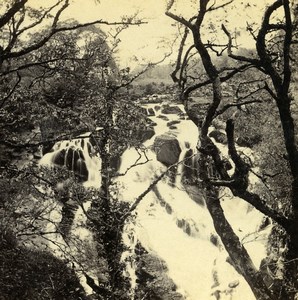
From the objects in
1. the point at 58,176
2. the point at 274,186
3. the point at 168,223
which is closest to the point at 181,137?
the point at 168,223

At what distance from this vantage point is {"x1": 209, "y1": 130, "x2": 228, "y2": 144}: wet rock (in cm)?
2547

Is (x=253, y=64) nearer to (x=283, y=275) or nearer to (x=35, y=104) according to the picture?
(x=283, y=275)

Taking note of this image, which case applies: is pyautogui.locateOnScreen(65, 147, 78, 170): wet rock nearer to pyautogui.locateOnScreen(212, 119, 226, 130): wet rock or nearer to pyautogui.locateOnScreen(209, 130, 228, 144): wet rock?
pyautogui.locateOnScreen(209, 130, 228, 144): wet rock

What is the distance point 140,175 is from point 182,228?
451cm

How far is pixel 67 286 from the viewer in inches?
526

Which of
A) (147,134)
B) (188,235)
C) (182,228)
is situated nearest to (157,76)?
(147,134)

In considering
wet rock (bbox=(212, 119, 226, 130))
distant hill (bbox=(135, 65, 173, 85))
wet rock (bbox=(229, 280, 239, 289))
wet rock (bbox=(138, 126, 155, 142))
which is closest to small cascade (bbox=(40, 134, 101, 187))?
wet rock (bbox=(138, 126, 155, 142))

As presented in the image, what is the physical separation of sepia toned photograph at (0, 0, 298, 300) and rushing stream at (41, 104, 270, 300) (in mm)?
68

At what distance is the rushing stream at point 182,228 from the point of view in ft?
49.1

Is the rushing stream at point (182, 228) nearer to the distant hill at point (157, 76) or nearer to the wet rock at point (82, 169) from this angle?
the wet rock at point (82, 169)

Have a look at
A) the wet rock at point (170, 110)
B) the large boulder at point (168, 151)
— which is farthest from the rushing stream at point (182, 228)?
the wet rock at point (170, 110)

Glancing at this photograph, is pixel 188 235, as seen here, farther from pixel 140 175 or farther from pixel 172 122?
pixel 172 122

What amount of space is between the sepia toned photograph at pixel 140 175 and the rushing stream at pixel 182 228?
0.07m

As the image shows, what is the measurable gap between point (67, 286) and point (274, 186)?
765 cm
